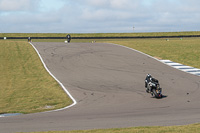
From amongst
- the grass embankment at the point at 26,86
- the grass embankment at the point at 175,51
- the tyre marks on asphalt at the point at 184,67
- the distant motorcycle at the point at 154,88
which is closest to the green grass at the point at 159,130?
the grass embankment at the point at 26,86

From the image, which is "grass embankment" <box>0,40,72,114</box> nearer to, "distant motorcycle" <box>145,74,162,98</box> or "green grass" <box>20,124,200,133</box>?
"distant motorcycle" <box>145,74,162,98</box>

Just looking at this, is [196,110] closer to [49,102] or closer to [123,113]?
[123,113]

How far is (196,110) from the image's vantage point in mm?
13023

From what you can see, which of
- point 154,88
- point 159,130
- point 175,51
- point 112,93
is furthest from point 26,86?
point 175,51

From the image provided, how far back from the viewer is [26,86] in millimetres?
22359

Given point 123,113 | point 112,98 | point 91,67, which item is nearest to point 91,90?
point 112,98

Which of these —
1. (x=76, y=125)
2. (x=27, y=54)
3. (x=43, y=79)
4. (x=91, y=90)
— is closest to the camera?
(x=76, y=125)

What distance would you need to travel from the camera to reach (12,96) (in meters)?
19.6

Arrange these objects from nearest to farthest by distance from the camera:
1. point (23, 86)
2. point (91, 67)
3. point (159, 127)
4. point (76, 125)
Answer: point (159, 127), point (76, 125), point (23, 86), point (91, 67)

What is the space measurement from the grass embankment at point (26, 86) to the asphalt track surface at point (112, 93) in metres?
1.02

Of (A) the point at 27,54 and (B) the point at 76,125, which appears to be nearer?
(B) the point at 76,125

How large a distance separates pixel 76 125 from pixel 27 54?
86.1 feet

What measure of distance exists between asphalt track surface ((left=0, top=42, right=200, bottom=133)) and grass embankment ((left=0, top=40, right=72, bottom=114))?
3.36 ft

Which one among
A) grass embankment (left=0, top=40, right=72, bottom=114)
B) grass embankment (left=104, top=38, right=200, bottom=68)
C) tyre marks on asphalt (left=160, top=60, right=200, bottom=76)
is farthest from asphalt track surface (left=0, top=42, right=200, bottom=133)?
grass embankment (left=104, top=38, right=200, bottom=68)
